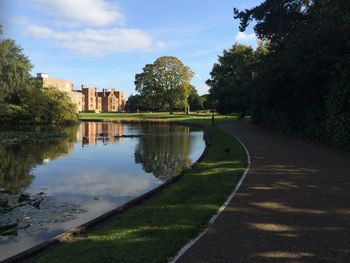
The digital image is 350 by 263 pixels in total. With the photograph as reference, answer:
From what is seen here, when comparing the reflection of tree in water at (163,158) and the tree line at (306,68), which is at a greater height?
the tree line at (306,68)

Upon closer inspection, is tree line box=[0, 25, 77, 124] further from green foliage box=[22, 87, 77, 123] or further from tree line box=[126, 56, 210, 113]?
tree line box=[126, 56, 210, 113]

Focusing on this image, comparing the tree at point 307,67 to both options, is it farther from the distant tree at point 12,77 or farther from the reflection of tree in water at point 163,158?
the distant tree at point 12,77

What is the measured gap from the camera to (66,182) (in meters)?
15.0

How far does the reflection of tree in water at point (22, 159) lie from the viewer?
14930 millimetres

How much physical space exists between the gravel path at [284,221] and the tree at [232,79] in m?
33.0

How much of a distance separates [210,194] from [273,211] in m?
2.13

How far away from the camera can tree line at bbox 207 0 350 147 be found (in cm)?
1905

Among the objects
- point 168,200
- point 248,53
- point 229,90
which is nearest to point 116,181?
point 168,200

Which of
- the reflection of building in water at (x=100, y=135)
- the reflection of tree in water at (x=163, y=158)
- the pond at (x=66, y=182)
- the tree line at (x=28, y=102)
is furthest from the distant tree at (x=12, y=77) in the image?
the reflection of tree in water at (x=163, y=158)

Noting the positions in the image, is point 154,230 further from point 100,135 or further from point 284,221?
point 100,135

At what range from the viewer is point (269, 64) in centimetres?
2842

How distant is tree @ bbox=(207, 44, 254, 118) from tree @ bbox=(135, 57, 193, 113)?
2268cm

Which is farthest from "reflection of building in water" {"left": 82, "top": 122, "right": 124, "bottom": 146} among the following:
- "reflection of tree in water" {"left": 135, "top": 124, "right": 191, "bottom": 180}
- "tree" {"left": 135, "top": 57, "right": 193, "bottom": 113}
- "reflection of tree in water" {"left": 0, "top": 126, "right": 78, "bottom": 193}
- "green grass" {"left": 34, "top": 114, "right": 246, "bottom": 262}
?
"tree" {"left": 135, "top": 57, "right": 193, "bottom": 113}

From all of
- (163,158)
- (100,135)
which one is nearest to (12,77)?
(100,135)
